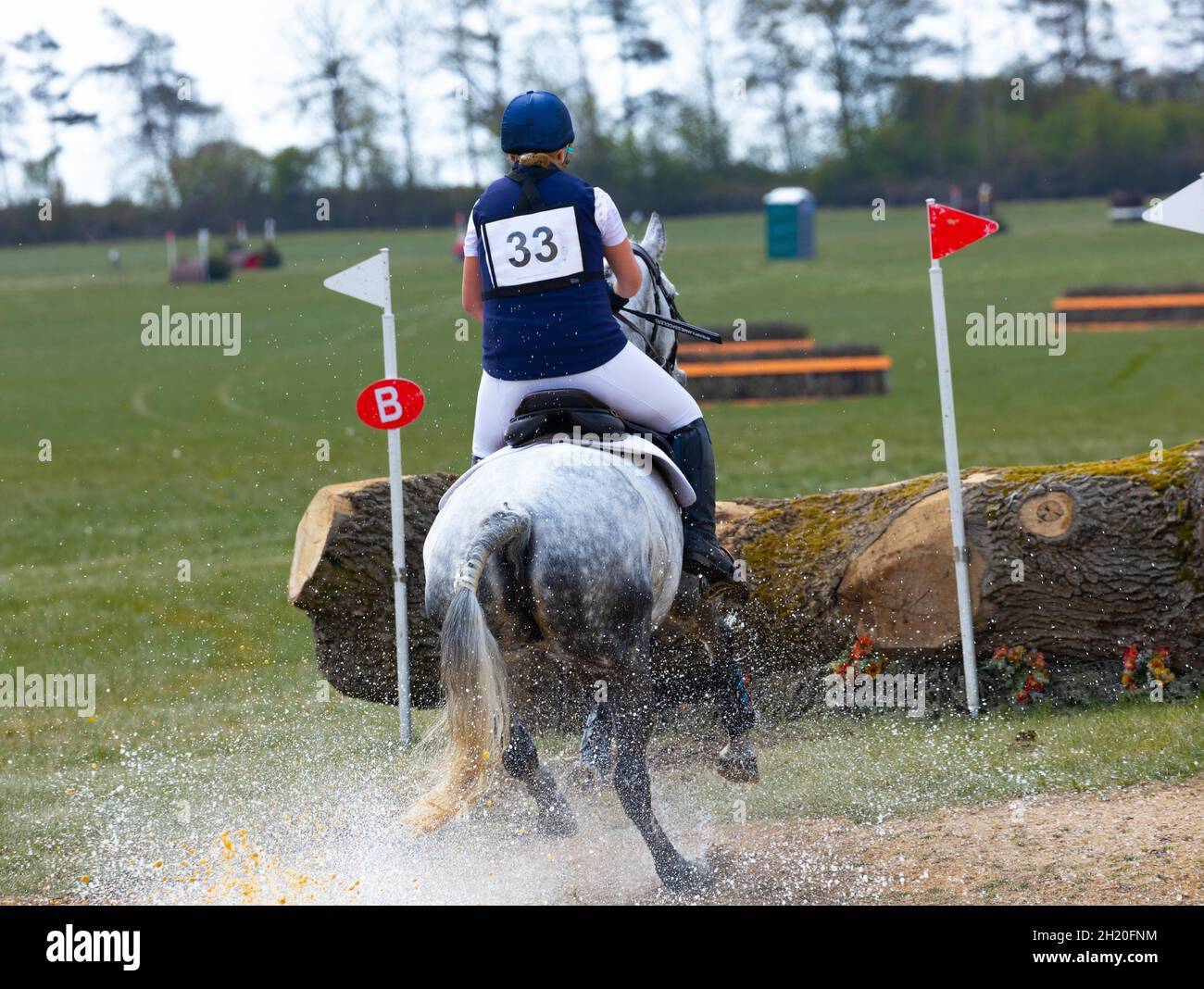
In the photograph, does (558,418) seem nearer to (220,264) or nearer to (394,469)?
(394,469)

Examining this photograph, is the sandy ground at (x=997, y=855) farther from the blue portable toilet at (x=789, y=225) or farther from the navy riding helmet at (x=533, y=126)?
the blue portable toilet at (x=789, y=225)

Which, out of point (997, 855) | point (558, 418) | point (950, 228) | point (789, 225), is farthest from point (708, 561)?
point (789, 225)

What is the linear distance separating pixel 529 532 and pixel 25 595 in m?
8.06

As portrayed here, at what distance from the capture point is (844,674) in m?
7.60

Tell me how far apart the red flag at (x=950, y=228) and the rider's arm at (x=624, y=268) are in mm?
2069

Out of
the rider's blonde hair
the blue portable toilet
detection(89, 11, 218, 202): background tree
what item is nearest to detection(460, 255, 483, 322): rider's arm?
the rider's blonde hair

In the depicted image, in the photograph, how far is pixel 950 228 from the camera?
24.4ft

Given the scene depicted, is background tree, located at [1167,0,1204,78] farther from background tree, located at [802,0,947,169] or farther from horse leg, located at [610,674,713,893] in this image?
horse leg, located at [610,674,713,893]

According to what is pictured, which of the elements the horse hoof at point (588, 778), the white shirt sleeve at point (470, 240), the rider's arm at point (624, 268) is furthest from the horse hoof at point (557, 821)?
the white shirt sleeve at point (470, 240)

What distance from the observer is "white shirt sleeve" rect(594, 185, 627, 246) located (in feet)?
18.1

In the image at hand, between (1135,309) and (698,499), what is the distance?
25.2m

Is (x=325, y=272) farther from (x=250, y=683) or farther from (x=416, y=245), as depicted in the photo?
(x=250, y=683)

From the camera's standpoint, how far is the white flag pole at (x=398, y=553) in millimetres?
7461
